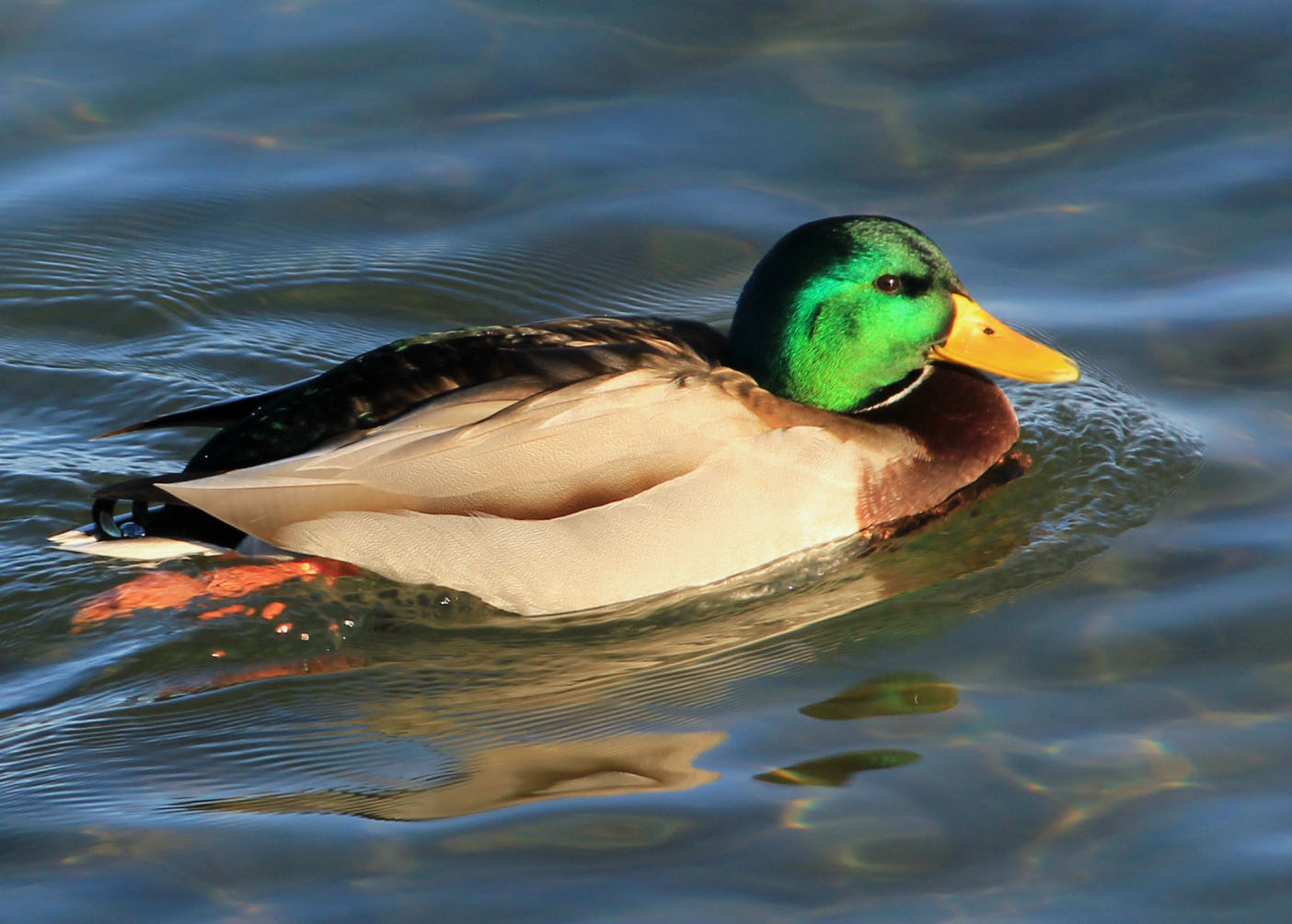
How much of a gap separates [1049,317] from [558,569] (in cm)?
288

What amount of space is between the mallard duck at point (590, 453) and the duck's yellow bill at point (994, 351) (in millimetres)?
98

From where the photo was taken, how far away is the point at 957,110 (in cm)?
857

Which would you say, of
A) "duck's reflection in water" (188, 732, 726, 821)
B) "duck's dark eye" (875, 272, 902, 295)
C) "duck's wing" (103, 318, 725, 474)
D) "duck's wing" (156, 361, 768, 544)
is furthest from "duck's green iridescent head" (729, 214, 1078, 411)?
Answer: "duck's reflection in water" (188, 732, 726, 821)

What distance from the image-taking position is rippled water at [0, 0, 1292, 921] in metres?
4.21

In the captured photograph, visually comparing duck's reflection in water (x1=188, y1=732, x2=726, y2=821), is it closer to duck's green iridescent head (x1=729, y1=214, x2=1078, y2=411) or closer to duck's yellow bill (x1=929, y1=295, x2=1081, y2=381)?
duck's green iridescent head (x1=729, y1=214, x2=1078, y2=411)

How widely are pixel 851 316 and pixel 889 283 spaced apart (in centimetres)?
16

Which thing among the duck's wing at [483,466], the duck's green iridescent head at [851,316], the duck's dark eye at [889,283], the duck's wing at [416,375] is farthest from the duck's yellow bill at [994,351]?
the duck's wing at [483,466]

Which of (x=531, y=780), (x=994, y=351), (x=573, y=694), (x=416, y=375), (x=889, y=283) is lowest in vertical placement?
(x=531, y=780)

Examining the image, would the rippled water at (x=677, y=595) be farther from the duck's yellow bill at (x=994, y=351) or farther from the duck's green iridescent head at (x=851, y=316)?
the duck's green iridescent head at (x=851, y=316)

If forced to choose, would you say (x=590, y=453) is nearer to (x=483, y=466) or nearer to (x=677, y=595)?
(x=483, y=466)

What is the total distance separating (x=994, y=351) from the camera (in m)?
5.93

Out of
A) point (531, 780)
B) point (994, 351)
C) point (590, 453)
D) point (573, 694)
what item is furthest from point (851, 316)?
point (531, 780)

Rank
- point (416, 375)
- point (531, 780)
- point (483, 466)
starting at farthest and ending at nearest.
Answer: point (416, 375), point (483, 466), point (531, 780)

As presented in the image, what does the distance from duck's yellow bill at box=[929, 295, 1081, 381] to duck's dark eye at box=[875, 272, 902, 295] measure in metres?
0.27
